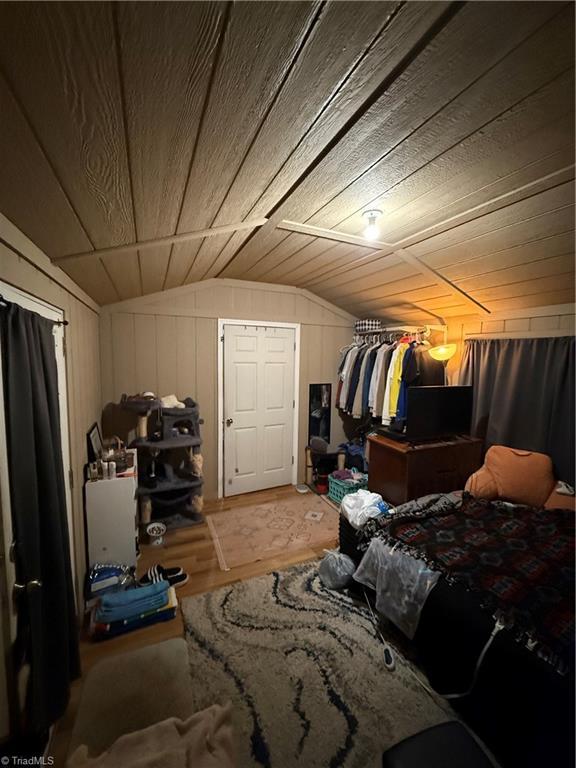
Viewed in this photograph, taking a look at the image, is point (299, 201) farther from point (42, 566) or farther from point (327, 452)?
point (327, 452)

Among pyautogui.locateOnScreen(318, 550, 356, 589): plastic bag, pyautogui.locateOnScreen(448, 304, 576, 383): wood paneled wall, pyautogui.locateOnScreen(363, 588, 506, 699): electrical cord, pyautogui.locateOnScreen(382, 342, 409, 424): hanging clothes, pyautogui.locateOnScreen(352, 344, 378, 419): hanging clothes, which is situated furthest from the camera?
pyautogui.locateOnScreen(352, 344, 378, 419): hanging clothes

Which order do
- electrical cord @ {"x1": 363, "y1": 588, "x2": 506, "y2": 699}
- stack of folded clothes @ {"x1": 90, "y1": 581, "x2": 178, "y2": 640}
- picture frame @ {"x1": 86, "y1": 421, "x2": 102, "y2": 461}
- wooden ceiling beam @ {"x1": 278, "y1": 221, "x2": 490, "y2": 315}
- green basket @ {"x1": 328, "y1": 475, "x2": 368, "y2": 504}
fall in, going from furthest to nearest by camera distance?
green basket @ {"x1": 328, "y1": 475, "x2": 368, "y2": 504}, picture frame @ {"x1": 86, "y1": 421, "x2": 102, "y2": 461}, wooden ceiling beam @ {"x1": 278, "y1": 221, "x2": 490, "y2": 315}, stack of folded clothes @ {"x1": 90, "y1": 581, "x2": 178, "y2": 640}, electrical cord @ {"x1": 363, "y1": 588, "x2": 506, "y2": 699}

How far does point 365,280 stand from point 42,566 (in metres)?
2.81

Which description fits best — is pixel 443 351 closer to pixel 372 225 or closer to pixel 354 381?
pixel 354 381

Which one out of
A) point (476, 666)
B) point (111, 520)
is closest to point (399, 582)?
point (476, 666)

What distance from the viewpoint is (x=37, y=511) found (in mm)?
1142

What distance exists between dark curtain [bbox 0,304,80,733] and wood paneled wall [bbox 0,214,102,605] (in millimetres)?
182

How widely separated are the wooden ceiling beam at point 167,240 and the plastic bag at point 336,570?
221cm

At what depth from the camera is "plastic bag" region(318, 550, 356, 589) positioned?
6.61 ft

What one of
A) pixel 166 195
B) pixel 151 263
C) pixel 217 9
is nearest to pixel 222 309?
pixel 151 263

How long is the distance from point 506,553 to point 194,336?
2927 mm

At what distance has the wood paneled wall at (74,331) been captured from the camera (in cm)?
109

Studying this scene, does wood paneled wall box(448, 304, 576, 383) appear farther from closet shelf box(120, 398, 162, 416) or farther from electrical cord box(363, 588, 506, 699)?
closet shelf box(120, 398, 162, 416)

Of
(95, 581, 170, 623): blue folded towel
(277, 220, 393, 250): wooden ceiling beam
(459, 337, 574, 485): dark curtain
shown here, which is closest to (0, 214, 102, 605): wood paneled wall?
(95, 581, 170, 623): blue folded towel
